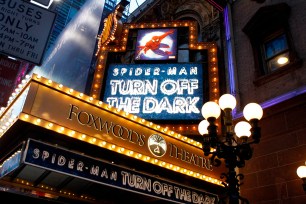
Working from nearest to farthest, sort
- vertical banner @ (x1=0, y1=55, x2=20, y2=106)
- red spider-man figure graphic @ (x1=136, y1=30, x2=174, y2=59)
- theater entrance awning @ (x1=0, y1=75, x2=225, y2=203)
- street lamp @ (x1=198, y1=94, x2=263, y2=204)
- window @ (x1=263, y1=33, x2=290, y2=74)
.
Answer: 1. street lamp @ (x1=198, y1=94, x2=263, y2=204)
2. theater entrance awning @ (x1=0, y1=75, x2=225, y2=203)
3. window @ (x1=263, y1=33, x2=290, y2=74)
4. vertical banner @ (x1=0, y1=55, x2=20, y2=106)
5. red spider-man figure graphic @ (x1=136, y1=30, x2=174, y2=59)

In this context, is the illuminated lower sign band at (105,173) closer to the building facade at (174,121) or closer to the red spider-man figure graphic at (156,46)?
the building facade at (174,121)

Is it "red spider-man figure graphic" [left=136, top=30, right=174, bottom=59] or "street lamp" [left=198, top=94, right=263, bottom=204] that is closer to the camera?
"street lamp" [left=198, top=94, right=263, bottom=204]

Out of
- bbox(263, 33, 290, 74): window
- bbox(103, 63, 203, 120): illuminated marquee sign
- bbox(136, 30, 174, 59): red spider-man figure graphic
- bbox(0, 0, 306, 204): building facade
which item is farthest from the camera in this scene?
bbox(136, 30, 174, 59): red spider-man figure graphic

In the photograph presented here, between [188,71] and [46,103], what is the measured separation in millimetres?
7146

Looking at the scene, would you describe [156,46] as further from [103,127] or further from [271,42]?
[103,127]

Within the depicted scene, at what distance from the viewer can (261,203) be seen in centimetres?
899

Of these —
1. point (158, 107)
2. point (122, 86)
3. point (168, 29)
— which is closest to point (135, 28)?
point (168, 29)

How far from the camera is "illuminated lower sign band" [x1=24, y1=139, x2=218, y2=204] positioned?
6188 mm

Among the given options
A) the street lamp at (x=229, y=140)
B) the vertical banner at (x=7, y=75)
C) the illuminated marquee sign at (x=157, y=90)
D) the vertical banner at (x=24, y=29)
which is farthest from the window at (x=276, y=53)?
the vertical banner at (x=7, y=75)

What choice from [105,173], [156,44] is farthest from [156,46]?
[105,173]

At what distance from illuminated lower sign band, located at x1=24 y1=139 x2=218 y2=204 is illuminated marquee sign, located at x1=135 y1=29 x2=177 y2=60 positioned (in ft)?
21.7

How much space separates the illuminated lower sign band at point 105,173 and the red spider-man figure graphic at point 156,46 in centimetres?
689

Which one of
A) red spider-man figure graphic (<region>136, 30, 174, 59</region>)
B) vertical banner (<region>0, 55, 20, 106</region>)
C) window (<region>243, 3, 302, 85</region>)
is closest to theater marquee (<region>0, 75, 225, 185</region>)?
window (<region>243, 3, 302, 85</region>)

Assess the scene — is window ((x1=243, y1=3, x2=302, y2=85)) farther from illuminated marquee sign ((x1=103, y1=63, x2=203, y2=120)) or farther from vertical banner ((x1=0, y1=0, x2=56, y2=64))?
vertical banner ((x1=0, y1=0, x2=56, y2=64))
